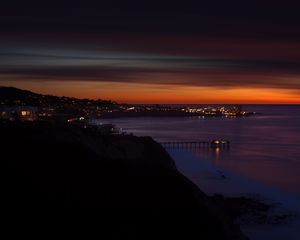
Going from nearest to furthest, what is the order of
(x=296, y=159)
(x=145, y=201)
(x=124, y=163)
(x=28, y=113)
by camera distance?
(x=145, y=201) → (x=124, y=163) → (x=296, y=159) → (x=28, y=113)

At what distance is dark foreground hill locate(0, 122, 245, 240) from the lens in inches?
470

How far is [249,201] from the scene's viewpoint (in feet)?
86.9

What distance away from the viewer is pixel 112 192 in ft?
44.1

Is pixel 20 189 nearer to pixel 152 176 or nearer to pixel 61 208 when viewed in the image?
pixel 61 208

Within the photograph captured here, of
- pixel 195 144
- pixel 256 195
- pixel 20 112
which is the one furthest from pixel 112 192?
pixel 195 144

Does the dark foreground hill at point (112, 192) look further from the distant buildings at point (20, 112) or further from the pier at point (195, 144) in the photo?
the pier at point (195, 144)

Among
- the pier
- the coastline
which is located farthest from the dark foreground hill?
the pier

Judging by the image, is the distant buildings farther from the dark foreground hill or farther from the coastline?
the dark foreground hill

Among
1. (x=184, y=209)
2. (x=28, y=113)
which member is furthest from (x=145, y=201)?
(x=28, y=113)

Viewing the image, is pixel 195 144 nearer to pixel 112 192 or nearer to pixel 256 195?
pixel 256 195

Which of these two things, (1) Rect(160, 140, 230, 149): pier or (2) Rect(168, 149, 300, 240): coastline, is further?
(1) Rect(160, 140, 230, 149): pier

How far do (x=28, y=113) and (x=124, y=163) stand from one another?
62644 millimetres

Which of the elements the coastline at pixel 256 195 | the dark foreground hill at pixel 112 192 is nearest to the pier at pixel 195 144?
the coastline at pixel 256 195

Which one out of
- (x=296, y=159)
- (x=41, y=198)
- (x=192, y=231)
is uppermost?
(x=41, y=198)
